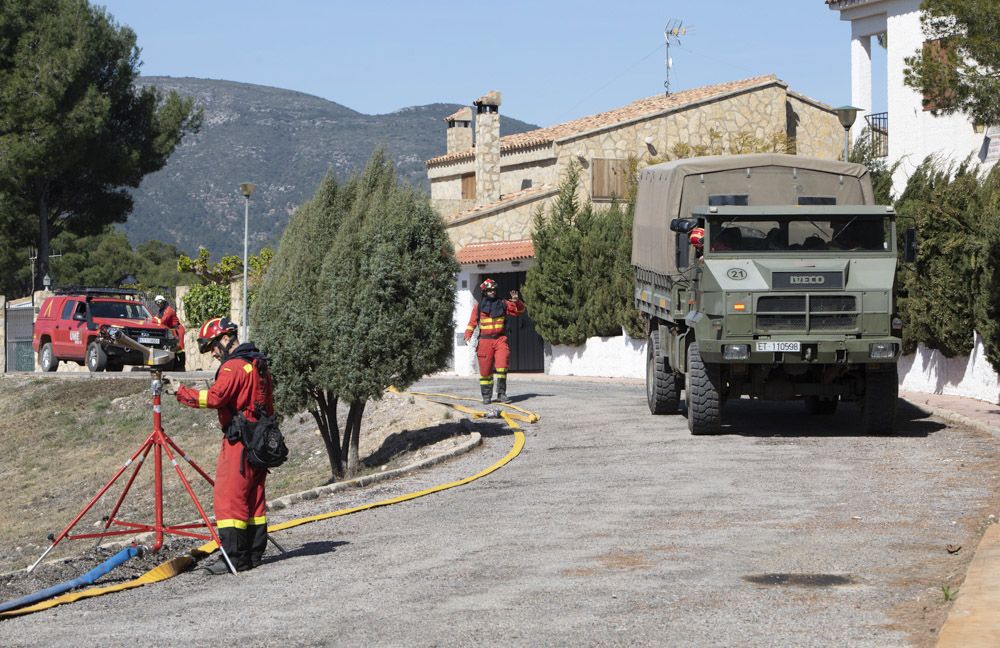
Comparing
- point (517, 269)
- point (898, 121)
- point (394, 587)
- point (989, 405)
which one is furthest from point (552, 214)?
point (394, 587)

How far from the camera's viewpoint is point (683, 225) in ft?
56.3

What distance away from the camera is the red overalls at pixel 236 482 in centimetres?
1034

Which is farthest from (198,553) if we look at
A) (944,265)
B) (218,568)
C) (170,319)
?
(170,319)

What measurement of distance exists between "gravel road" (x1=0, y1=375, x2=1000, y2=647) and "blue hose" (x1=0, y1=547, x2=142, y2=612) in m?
0.23

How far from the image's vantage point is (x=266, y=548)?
1104 cm

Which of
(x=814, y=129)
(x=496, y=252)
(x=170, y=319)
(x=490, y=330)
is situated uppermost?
(x=814, y=129)

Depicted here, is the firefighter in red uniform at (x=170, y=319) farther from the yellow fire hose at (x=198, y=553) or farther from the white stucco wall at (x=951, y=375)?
the white stucco wall at (x=951, y=375)

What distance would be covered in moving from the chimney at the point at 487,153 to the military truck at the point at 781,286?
29064mm

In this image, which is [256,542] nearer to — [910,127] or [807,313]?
[807,313]

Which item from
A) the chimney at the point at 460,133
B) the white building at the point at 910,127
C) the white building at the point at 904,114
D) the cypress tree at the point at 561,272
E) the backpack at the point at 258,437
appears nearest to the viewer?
the backpack at the point at 258,437

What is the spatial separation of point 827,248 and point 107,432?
19635 millimetres

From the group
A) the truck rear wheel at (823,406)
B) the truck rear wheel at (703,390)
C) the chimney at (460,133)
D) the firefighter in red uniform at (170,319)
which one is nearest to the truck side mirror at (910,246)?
the truck rear wheel at (703,390)

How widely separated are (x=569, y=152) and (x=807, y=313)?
2748 cm

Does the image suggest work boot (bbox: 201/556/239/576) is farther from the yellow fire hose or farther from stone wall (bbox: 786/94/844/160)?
stone wall (bbox: 786/94/844/160)
